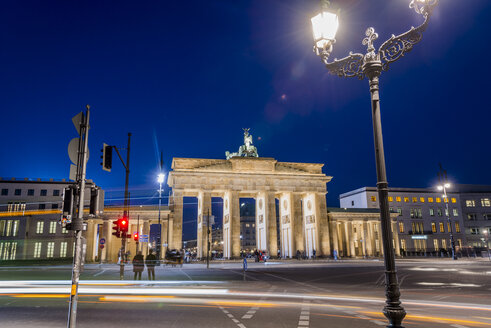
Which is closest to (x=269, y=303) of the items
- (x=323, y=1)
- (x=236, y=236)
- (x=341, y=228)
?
(x=323, y=1)

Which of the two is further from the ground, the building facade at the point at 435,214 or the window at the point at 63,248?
the building facade at the point at 435,214

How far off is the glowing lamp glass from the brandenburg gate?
53867mm

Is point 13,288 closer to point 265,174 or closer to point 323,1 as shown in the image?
point 323,1

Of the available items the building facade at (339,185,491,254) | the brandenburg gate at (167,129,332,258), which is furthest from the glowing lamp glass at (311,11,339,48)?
the building facade at (339,185,491,254)

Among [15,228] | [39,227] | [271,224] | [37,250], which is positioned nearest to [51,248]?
[37,250]

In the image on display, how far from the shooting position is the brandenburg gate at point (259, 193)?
62094 mm

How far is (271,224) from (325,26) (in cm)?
5775

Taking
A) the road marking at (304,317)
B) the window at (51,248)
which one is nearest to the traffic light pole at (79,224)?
the road marking at (304,317)

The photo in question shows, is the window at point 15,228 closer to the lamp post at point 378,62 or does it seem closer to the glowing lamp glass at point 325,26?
the lamp post at point 378,62

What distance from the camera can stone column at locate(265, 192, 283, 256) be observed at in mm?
63312

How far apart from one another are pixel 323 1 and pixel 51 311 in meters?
12.8

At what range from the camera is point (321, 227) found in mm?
66062

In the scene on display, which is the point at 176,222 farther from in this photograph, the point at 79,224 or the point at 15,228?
the point at 79,224

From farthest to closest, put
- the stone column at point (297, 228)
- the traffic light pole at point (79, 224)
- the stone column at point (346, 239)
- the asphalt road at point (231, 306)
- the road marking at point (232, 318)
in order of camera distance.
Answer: the stone column at point (346, 239)
the stone column at point (297, 228)
the asphalt road at point (231, 306)
the road marking at point (232, 318)
the traffic light pole at point (79, 224)
